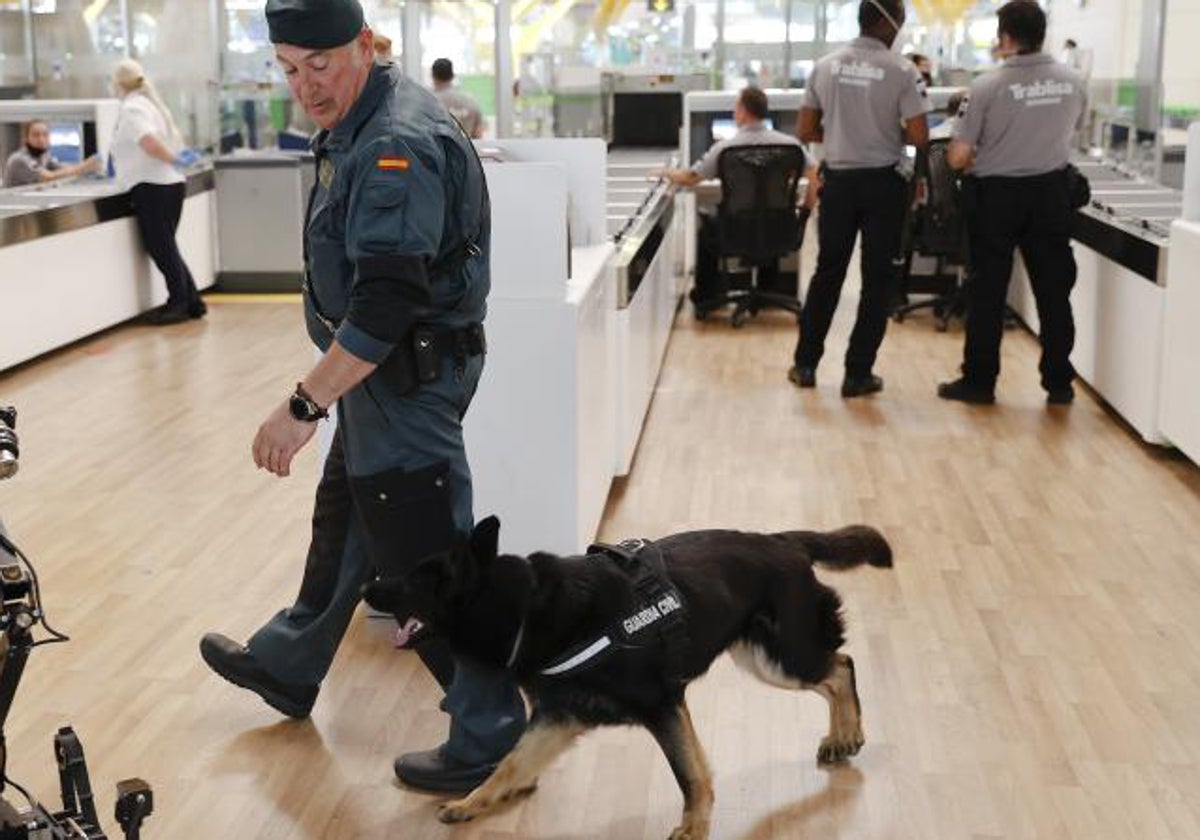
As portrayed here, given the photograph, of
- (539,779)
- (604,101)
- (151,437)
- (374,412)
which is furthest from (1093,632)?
(604,101)

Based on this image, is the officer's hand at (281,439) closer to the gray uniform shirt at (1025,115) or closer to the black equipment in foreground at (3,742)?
the black equipment in foreground at (3,742)

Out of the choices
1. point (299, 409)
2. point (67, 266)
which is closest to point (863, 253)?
point (67, 266)

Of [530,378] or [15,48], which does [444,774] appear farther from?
[15,48]

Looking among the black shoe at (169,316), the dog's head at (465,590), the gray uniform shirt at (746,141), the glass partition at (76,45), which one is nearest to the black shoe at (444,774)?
the dog's head at (465,590)

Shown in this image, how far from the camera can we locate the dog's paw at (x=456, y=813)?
3.08 meters

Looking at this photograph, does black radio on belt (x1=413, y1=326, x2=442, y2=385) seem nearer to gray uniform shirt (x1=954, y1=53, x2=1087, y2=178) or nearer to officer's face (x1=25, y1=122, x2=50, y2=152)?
gray uniform shirt (x1=954, y1=53, x2=1087, y2=178)

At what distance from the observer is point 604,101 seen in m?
11.6

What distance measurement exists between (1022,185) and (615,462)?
2.24 m

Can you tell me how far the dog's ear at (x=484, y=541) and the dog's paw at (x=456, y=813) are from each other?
1.90ft

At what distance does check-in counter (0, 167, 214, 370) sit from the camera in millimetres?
7523

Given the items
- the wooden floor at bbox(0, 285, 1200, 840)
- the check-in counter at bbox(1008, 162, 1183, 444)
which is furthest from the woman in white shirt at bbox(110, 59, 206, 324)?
the check-in counter at bbox(1008, 162, 1183, 444)

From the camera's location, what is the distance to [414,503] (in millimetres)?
2959

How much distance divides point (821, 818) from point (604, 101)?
8.97 metres

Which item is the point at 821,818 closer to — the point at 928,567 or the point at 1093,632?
the point at 1093,632
